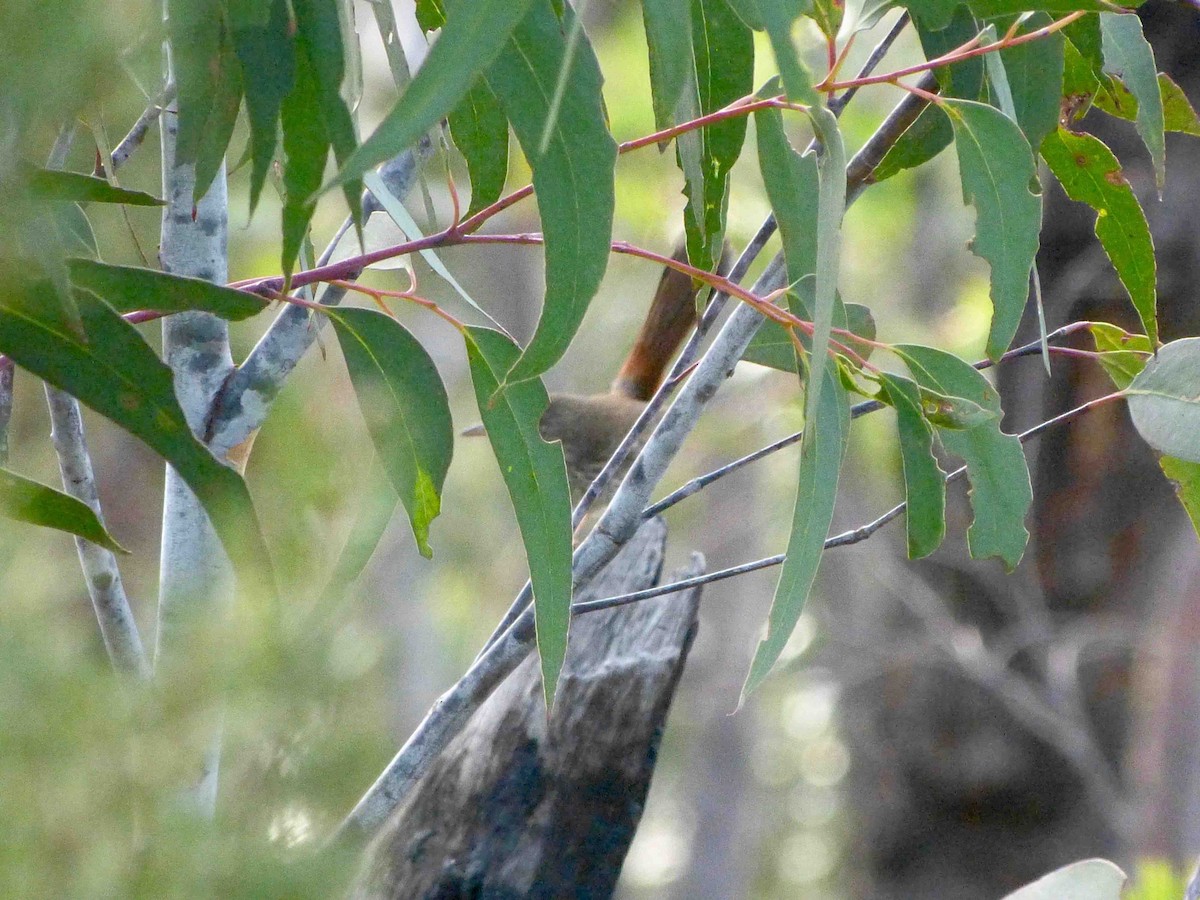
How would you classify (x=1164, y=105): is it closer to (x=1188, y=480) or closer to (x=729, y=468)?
(x=1188, y=480)

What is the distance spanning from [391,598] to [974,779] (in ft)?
8.81

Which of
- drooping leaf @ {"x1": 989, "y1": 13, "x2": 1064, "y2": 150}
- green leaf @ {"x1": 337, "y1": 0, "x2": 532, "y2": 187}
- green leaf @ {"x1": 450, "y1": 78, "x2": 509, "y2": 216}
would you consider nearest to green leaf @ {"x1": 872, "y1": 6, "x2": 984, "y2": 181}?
drooping leaf @ {"x1": 989, "y1": 13, "x2": 1064, "y2": 150}

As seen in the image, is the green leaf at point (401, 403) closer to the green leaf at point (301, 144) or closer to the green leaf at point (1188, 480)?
the green leaf at point (301, 144)

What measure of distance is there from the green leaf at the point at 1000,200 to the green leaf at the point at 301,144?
1.34ft

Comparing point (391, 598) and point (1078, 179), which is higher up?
point (1078, 179)

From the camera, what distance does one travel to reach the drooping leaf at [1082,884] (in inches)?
42.7

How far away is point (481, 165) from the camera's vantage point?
90 centimetres

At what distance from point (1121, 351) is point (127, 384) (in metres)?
0.77

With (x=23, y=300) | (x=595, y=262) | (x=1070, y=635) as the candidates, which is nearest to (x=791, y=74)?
(x=595, y=262)

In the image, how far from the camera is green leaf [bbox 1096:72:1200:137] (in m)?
1.02

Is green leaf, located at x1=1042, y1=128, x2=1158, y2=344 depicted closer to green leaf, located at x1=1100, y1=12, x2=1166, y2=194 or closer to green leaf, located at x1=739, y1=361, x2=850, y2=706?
green leaf, located at x1=1100, y1=12, x2=1166, y2=194

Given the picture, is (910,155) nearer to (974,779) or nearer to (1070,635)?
(1070,635)

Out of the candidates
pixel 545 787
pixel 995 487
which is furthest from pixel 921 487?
pixel 545 787

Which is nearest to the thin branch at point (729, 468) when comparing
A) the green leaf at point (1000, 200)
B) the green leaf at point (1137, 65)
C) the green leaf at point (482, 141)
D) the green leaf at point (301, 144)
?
the green leaf at point (1000, 200)
